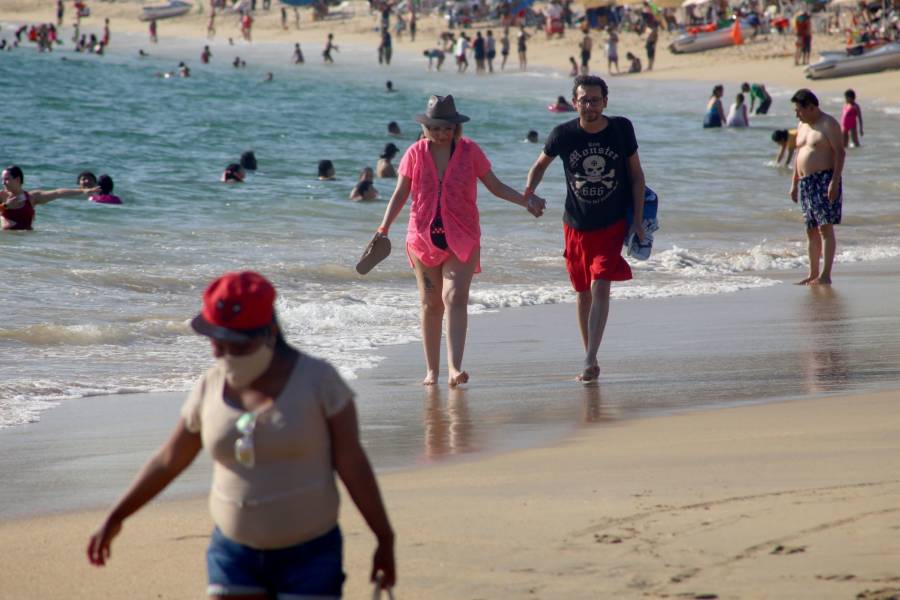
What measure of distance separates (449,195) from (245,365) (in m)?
4.14

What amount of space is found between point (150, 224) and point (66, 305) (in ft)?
18.8

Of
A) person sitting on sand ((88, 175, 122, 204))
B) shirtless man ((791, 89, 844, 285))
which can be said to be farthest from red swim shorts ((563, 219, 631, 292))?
person sitting on sand ((88, 175, 122, 204))

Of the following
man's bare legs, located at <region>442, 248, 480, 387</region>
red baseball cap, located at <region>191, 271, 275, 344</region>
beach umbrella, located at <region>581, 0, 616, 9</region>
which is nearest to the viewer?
red baseball cap, located at <region>191, 271, 275, 344</region>

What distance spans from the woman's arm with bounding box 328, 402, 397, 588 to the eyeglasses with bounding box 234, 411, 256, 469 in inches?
6.6

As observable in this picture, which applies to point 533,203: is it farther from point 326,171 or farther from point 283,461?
point 326,171

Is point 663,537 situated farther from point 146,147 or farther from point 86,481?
point 146,147

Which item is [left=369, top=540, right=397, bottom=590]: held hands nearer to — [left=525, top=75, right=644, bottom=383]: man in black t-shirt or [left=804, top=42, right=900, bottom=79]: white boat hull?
[left=525, top=75, right=644, bottom=383]: man in black t-shirt

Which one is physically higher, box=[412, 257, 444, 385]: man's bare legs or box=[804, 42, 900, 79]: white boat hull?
box=[804, 42, 900, 79]: white boat hull

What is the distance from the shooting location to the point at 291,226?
16188 millimetres

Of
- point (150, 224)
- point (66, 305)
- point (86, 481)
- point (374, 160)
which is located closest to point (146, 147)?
point (374, 160)

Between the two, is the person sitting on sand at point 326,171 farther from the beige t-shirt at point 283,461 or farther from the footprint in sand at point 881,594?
the beige t-shirt at point 283,461

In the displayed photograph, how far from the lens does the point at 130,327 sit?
9.37 meters

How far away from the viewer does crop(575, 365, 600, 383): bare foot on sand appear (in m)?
7.04

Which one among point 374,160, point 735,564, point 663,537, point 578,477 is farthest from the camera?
point 374,160
